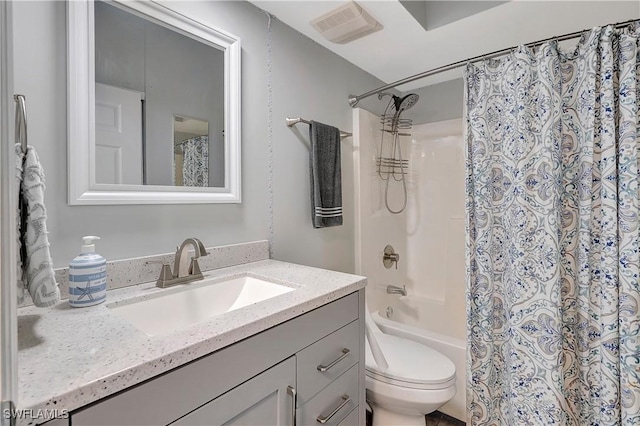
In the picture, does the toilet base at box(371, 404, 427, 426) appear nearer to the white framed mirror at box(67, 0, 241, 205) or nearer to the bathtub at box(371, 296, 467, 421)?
the bathtub at box(371, 296, 467, 421)

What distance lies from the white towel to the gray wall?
27cm

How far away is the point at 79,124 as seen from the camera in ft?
3.07

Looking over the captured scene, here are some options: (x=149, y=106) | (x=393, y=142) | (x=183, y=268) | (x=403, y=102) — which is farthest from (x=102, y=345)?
(x=393, y=142)

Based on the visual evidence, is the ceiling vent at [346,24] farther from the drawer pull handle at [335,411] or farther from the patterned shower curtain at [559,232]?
the drawer pull handle at [335,411]

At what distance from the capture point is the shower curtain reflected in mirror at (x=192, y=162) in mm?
1185

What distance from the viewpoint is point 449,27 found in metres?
1.65

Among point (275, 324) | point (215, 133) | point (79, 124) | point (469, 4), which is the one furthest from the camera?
point (469, 4)

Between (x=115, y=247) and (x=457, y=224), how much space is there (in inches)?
89.3

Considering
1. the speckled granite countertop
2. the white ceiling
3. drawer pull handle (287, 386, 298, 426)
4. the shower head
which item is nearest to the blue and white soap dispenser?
the speckled granite countertop

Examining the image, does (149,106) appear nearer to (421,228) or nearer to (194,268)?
(194,268)

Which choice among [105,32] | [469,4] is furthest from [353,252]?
[105,32]

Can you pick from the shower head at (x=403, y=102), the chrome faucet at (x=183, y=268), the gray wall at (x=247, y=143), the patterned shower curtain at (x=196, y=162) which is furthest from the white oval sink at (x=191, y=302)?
the shower head at (x=403, y=102)

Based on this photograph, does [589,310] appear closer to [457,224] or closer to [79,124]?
[457,224]

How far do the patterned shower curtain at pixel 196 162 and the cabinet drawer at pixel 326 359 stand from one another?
2.54ft
